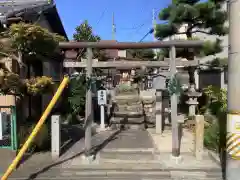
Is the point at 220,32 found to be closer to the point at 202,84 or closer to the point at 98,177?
the point at 202,84

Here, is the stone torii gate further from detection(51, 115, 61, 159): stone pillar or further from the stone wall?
the stone wall

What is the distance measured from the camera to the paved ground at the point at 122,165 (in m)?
5.42

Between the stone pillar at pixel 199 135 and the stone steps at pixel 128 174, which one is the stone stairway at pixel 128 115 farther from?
Result: the stone steps at pixel 128 174

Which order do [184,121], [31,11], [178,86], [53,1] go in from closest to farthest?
1. [178,86]
2. [31,11]
3. [184,121]
4. [53,1]

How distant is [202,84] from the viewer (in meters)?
15.7

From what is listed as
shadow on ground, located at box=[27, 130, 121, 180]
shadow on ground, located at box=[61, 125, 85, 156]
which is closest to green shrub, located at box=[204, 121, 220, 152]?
shadow on ground, located at box=[27, 130, 121, 180]

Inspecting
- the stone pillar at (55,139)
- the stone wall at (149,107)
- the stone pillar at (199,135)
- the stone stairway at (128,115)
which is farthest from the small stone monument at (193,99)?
the stone pillar at (55,139)

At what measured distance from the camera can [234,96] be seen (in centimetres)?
405

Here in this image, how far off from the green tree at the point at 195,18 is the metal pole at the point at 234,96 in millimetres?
6600

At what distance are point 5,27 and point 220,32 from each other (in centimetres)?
908

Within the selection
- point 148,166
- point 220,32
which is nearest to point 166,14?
point 220,32

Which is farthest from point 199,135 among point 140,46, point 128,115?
point 128,115

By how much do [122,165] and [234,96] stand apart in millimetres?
3205

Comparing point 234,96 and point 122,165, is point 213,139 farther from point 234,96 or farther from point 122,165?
point 234,96
